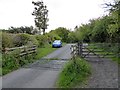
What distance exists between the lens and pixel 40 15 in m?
64.6

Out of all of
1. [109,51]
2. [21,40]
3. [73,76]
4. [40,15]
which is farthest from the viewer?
[40,15]

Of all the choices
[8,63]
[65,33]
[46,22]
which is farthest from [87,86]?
[65,33]

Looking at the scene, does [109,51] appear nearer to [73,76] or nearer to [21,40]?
[73,76]

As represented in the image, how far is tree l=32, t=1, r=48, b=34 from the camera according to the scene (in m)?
63.9

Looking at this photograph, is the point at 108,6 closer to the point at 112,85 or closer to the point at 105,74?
the point at 105,74

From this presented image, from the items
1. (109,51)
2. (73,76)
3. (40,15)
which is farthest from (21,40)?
(40,15)

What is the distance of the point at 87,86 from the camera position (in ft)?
35.1

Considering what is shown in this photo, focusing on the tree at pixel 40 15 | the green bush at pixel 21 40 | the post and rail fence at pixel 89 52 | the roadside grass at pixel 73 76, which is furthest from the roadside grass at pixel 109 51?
the tree at pixel 40 15

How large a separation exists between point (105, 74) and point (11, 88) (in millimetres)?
5511

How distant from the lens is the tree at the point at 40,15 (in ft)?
210

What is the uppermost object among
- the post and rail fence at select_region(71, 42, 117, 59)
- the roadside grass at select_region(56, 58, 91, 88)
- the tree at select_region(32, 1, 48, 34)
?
the tree at select_region(32, 1, 48, 34)

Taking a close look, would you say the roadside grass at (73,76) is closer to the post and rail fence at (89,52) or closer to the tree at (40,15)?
the post and rail fence at (89,52)

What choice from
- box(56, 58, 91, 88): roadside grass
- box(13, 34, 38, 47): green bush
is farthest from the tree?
box(56, 58, 91, 88): roadside grass

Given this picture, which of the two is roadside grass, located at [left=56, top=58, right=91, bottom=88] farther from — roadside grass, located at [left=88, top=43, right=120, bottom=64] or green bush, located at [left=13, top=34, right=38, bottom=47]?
→ green bush, located at [left=13, top=34, right=38, bottom=47]
